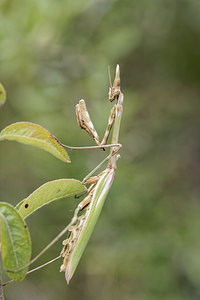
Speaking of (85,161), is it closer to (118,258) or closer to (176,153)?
(118,258)

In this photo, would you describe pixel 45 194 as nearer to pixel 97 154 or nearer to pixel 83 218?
pixel 83 218

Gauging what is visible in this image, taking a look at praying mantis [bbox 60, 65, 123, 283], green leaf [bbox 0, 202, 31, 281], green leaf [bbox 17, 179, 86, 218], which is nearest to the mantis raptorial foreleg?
Result: praying mantis [bbox 60, 65, 123, 283]

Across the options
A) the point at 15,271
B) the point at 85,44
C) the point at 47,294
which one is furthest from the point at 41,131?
the point at 47,294

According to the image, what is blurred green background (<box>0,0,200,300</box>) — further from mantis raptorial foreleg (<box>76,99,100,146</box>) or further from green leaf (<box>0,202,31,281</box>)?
green leaf (<box>0,202,31,281</box>)

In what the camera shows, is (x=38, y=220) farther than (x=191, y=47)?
No

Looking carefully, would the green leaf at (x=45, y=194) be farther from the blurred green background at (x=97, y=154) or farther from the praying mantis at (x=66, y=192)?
the blurred green background at (x=97, y=154)

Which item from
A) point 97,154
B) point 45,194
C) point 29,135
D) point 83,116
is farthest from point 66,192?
point 97,154
